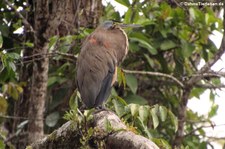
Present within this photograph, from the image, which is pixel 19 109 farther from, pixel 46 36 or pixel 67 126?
pixel 67 126

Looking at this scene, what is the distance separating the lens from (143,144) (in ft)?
9.34

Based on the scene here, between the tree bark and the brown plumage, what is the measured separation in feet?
2.64

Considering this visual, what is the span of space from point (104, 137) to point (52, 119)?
9.13 ft

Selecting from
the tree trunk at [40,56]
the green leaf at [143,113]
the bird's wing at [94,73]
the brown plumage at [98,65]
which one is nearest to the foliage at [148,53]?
the tree trunk at [40,56]

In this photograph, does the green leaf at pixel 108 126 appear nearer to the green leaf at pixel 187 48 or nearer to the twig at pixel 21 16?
the twig at pixel 21 16

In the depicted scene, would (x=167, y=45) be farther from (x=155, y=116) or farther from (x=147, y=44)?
(x=155, y=116)

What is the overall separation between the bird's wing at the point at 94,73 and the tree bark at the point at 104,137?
31.7 inches

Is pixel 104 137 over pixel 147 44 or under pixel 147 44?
under

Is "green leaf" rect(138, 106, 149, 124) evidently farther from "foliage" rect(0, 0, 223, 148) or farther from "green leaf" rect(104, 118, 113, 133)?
"foliage" rect(0, 0, 223, 148)

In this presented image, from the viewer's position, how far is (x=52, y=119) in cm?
595

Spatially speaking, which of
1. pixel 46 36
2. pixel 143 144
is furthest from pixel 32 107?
pixel 143 144

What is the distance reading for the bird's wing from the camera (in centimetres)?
443

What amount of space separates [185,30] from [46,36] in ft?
5.02

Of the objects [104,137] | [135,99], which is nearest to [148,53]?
[135,99]
